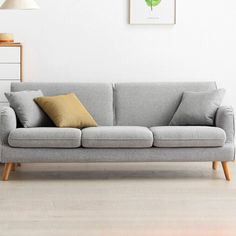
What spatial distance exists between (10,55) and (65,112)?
1030 millimetres

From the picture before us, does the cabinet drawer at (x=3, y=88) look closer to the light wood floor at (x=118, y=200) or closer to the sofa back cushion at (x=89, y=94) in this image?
the sofa back cushion at (x=89, y=94)

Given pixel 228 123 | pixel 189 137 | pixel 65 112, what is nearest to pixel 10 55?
pixel 65 112

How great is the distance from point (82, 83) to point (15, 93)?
0.75 m

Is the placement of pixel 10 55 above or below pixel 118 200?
above

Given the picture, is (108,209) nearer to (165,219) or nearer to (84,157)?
(165,219)

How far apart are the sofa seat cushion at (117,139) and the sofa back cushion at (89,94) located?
2.48ft

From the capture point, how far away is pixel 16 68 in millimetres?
6832

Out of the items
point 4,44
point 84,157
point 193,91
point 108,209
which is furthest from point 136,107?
point 108,209

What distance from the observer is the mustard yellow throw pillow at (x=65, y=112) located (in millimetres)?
6145

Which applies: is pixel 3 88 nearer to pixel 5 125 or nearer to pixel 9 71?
pixel 9 71

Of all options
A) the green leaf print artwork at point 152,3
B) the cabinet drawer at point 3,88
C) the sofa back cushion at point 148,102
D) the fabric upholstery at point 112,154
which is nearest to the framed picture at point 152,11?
the green leaf print artwork at point 152,3

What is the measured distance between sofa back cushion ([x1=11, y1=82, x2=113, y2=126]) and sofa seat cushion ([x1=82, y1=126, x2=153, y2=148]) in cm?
76

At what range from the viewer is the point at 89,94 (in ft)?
21.9

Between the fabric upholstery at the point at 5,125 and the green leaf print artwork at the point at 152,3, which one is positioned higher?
the green leaf print artwork at the point at 152,3
